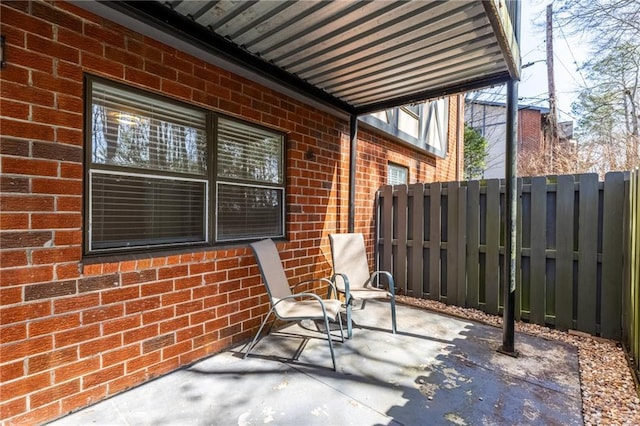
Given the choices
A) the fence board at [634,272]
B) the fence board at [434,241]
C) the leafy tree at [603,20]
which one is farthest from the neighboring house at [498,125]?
the fence board at [634,272]

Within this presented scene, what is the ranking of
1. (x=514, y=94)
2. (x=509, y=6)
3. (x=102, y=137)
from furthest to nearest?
(x=514, y=94)
(x=509, y=6)
(x=102, y=137)

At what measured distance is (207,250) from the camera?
2.91 m

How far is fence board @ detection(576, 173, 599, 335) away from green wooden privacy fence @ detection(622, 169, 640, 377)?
255mm

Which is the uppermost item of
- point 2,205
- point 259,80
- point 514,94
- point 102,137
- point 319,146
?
point 259,80

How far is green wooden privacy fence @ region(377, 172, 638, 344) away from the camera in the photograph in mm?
3398

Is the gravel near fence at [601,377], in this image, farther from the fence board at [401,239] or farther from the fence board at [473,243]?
the fence board at [401,239]

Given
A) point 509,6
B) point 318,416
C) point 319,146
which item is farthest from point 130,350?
point 509,6

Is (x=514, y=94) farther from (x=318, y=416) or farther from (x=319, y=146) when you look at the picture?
(x=318, y=416)

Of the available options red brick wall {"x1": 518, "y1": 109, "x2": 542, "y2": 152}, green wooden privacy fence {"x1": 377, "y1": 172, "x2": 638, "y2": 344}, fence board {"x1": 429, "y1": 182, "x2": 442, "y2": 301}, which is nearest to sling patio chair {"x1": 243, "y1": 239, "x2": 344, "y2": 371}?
fence board {"x1": 429, "y1": 182, "x2": 442, "y2": 301}

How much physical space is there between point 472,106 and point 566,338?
57.6 feet

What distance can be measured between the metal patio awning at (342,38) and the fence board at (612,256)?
5.80 feet

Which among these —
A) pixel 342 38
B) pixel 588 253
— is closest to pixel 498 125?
pixel 588 253

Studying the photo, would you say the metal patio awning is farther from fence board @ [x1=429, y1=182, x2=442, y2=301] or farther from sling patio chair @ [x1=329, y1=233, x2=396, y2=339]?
sling patio chair @ [x1=329, y1=233, x2=396, y2=339]

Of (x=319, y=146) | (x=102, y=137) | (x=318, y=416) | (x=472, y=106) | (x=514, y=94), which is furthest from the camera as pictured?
(x=472, y=106)
